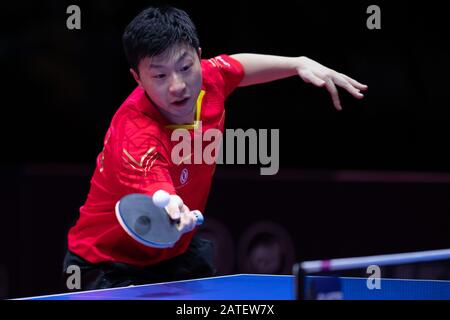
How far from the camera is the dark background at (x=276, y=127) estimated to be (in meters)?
6.13

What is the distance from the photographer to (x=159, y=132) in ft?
11.5

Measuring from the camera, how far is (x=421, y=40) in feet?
22.5

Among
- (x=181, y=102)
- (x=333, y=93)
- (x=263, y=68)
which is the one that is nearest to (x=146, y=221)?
(x=181, y=102)

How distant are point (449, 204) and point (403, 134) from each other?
0.99 meters

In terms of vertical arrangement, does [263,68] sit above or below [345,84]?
above

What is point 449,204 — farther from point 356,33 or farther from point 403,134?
point 356,33

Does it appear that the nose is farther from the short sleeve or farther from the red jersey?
the short sleeve

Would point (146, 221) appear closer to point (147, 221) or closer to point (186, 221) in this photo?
point (147, 221)

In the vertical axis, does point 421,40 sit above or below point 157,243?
above

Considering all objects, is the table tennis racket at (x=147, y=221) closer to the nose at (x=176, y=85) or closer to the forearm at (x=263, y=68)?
the nose at (x=176, y=85)

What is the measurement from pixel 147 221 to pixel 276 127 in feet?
13.0

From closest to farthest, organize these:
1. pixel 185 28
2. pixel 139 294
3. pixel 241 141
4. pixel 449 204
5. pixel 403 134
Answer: pixel 139 294, pixel 185 28, pixel 241 141, pixel 449 204, pixel 403 134

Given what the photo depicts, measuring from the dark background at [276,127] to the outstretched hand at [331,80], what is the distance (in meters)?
2.35
